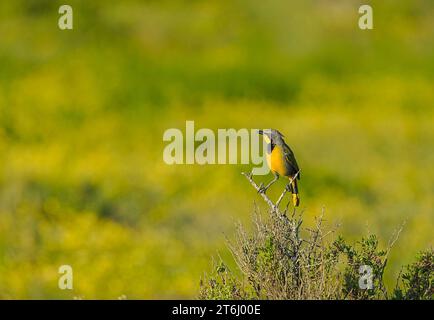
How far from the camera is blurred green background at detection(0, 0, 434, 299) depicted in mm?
18453

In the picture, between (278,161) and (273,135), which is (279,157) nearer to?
(278,161)

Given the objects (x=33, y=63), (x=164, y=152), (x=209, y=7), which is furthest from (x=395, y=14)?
(x=164, y=152)

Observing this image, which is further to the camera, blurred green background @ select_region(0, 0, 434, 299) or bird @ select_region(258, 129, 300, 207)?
blurred green background @ select_region(0, 0, 434, 299)

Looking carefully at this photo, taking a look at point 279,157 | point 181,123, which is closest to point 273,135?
point 279,157

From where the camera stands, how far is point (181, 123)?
29172 mm

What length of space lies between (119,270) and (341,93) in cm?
1739

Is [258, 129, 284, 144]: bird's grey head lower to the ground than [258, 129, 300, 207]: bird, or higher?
higher

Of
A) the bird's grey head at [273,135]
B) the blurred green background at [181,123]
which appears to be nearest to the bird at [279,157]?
the bird's grey head at [273,135]

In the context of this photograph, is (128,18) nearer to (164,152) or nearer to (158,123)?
(158,123)

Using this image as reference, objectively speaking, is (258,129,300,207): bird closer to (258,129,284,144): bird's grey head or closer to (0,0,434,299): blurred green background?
(258,129,284,144): bird's grey head

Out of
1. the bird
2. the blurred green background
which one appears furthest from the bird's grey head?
the blurred green background

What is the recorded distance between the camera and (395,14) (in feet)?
128

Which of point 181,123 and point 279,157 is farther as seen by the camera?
point 181,123

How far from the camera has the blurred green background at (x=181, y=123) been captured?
60.5 feet
